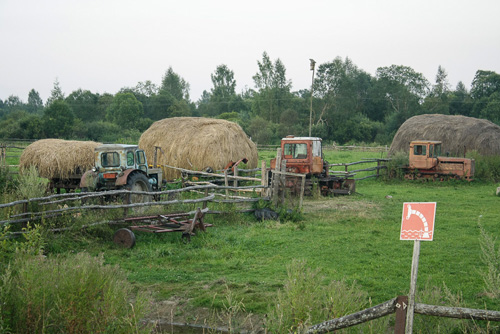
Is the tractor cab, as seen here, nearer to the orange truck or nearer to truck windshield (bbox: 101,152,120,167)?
truck windshield (bbox: 101,152,120,167)

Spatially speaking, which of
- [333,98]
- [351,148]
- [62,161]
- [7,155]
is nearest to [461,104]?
[333,98]

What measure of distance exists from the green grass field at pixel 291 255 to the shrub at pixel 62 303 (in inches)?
42.9

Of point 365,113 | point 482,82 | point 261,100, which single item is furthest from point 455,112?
point 261,100

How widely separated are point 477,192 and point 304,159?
7.12m

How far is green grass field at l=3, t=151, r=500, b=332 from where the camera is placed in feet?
21.5

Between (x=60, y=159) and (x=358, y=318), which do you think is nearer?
(x=358, y=318)

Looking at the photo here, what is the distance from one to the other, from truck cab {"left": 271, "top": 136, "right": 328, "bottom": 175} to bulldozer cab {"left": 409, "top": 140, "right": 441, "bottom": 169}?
638cm

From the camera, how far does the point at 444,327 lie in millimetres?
4586

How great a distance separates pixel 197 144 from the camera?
18.7 m

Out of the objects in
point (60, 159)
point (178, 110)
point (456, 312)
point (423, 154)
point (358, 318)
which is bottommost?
point (358, 318)

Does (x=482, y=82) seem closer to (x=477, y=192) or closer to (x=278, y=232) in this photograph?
(x=477, y=192)

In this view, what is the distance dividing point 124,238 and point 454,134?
71.5ft

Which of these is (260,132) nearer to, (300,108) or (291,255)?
(300,108)

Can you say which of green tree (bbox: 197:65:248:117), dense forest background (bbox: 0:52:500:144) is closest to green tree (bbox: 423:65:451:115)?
dense forest background (bbox: 0:52:500:144)
